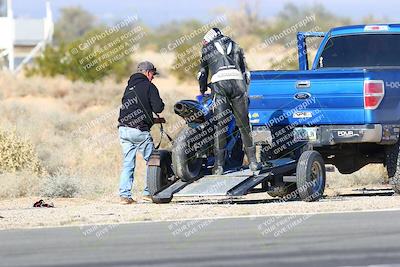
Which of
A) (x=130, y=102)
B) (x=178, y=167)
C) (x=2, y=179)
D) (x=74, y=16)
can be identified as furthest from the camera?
(x=74, y=16)

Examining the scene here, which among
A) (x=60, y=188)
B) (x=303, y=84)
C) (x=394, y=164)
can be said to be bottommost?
(x=60, y=188)

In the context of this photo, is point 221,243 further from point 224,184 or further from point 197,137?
point 197,137

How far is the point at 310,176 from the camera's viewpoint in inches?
625

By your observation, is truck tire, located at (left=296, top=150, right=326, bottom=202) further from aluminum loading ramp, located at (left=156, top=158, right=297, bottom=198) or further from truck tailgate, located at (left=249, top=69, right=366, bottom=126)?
truck tailgate, located at (left=249, top=69, right=366, bottom=126)

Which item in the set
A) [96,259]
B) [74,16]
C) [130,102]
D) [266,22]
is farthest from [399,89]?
[74,16]

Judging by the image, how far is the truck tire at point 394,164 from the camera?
16.7 meters

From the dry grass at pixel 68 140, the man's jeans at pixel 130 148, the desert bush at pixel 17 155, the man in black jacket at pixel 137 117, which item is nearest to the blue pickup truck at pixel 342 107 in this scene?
the man in black jacket at pixel 137 117

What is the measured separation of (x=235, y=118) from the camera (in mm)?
15672

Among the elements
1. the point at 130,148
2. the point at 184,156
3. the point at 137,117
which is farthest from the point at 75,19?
the point at 184,156

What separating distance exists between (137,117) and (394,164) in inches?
153

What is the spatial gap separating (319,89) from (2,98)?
2580 centimetres

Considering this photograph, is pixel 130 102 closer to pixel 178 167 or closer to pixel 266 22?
pixel 178 167

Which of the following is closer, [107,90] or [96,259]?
[96,259]

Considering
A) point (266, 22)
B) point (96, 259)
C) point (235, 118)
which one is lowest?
point (96, 259)
